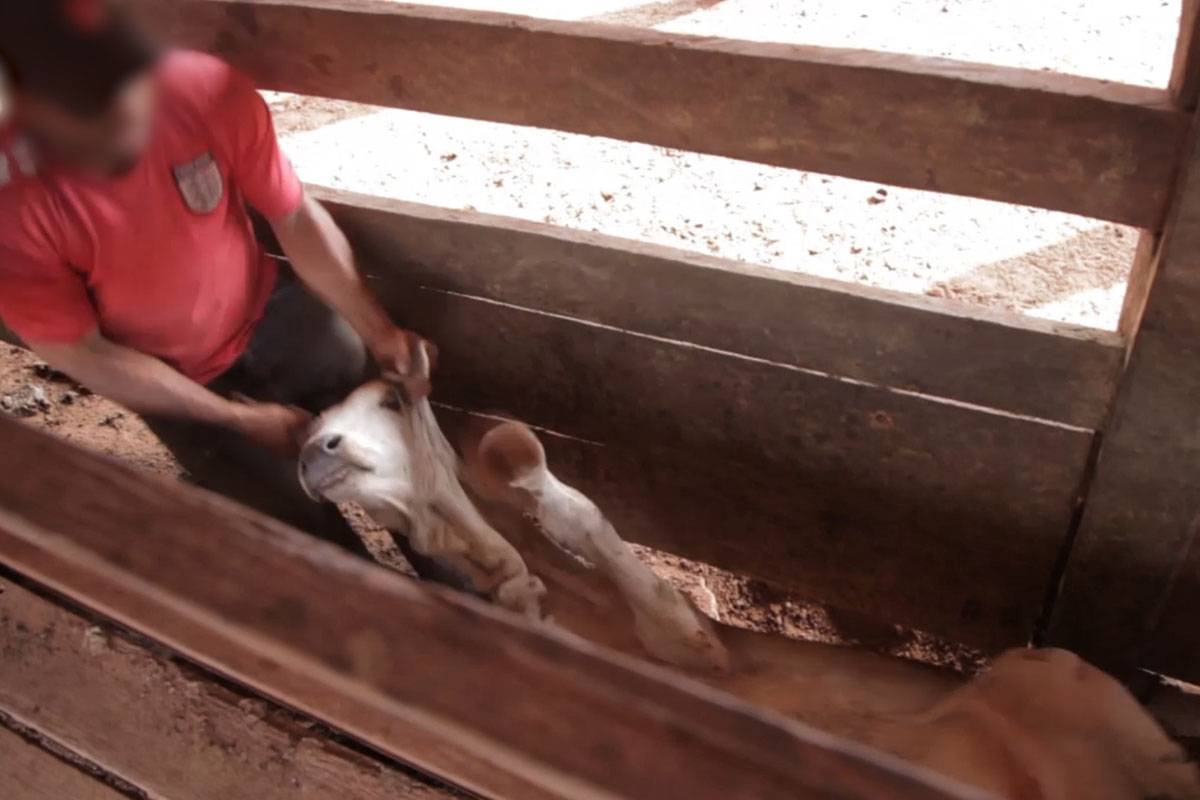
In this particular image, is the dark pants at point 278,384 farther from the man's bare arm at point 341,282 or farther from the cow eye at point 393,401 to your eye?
the cow eye at point 393,401

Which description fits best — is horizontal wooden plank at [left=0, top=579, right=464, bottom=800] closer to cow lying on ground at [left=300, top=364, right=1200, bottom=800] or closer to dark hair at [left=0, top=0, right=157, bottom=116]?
cow lying on ground at [left=300, top=364, right=1200, bottom=800]

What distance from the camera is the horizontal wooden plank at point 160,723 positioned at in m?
1.20

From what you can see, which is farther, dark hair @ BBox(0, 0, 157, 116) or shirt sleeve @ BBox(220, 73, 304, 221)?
shirt sleeve @ BBox(220, 73, 304, 221)

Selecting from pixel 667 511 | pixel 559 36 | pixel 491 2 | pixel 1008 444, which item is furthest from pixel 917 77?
pixel 491 2

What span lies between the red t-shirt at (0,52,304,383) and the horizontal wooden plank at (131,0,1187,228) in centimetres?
16

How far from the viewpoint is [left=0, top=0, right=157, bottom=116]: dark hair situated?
10.1 inches

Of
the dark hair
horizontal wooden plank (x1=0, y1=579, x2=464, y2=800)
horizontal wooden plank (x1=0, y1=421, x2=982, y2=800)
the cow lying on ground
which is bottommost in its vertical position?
horizontal wooden plank (x1=0, y1=579, x2=464, y2=800)

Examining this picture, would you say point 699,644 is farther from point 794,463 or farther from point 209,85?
point 209,85

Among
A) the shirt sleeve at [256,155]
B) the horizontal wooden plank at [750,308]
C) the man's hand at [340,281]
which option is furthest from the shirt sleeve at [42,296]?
the horizontal wooden plank at [750,308]

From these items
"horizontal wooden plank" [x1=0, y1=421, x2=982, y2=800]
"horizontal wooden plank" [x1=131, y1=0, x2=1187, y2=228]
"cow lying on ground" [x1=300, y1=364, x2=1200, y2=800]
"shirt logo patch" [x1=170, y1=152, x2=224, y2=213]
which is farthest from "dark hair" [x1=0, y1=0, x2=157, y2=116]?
"cow lying on ground" [x1=300, y1=364, x2=1200, y2=800]

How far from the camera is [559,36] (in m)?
1.32

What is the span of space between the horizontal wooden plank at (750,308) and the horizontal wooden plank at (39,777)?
2.99 feet

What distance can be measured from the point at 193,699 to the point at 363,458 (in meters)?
0.39

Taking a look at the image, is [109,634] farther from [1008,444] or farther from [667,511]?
[1008,444]
